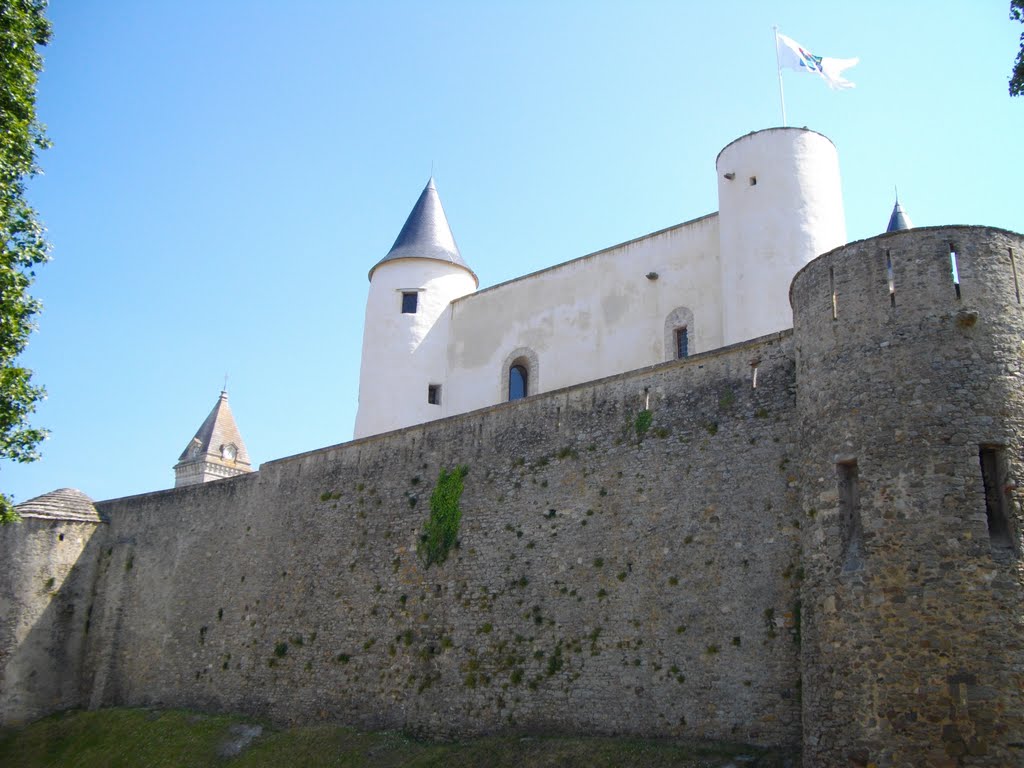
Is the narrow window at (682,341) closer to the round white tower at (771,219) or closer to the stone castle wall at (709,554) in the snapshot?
the round white tower at (771,219)

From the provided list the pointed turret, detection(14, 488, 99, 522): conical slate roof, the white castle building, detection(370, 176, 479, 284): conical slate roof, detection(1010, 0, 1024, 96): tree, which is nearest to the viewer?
detection(1010, 0, 1024, 96): tree

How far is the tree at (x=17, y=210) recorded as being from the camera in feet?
48.6

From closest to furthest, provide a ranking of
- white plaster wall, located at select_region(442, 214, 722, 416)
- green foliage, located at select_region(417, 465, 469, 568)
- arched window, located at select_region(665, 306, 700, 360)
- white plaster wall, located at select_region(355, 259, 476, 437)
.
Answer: green foliage, located at select_region(417, 465, 469, 568) → arched window, located at select_region(665, 306, 700, 360) → white plaster wall, located at select_region(442, 214, 722, 416) → white plaster wall, located at select_region(355, 259, 476, 437)

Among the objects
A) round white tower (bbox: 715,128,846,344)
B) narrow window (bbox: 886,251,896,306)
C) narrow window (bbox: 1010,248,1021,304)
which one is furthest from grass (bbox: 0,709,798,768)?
round white tower (bbox: 715,128,846,344)

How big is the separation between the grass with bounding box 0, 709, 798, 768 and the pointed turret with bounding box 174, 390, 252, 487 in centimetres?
3912

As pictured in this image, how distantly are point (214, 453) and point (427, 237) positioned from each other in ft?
126

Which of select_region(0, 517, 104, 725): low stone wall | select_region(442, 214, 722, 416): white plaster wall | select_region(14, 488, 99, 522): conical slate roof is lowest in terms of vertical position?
select_region(0, 517, 104, 725): low stone wall

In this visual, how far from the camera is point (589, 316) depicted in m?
28.2

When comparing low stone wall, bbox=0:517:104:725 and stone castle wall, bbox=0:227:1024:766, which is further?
low stone wall, bbox=0:517:104:725

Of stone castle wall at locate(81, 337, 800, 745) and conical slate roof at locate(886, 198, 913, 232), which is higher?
conical slate roof at locate(886, 198, 913, 232)

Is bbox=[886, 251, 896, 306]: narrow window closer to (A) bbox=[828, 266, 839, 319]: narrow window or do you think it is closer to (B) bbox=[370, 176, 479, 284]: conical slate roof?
(A) bbox=[828, 266, 839, 319]: narrow window

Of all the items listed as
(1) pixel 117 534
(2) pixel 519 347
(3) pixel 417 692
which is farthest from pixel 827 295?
(1) pixel 117 534

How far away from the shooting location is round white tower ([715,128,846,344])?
23.0 meters

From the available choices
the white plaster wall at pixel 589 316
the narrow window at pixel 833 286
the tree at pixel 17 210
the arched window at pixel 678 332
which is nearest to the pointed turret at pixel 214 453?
the white plaster wall at pixel 589 316
